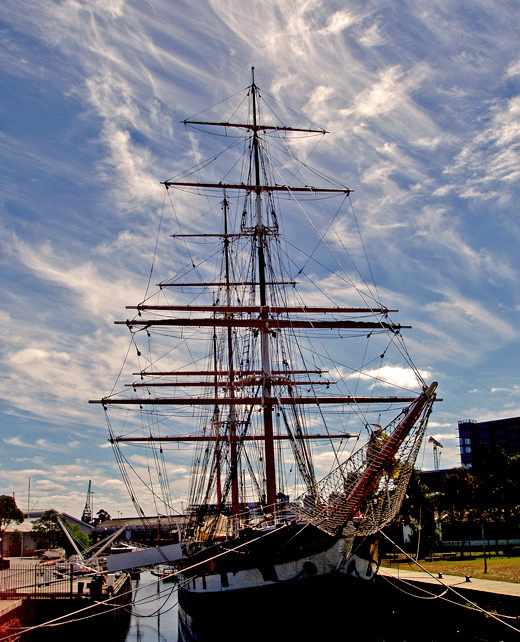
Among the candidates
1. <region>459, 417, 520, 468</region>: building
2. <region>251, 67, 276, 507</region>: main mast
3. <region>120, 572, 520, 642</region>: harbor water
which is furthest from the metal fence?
<region>459, 417, 520, 468</region>: building

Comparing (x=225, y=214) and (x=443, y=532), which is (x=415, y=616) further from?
(x=225, y=214)

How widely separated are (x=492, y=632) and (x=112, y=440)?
820 inches

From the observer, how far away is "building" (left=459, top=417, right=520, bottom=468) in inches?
4043

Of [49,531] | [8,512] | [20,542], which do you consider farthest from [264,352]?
[49,531]

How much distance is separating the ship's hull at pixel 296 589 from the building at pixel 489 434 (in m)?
84.9

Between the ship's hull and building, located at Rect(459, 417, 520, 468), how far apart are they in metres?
84.9

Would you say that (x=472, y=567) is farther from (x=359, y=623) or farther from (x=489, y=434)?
(x=489, y=434)

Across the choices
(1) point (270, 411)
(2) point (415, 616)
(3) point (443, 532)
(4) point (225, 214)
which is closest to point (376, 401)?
(1) point (270, 411)

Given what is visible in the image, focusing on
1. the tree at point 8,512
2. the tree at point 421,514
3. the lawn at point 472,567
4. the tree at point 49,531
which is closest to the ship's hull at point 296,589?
the lawn at point 472,567

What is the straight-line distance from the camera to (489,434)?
10762cm

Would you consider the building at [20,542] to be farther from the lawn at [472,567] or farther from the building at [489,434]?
the building at [489,434]

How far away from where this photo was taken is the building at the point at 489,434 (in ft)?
337

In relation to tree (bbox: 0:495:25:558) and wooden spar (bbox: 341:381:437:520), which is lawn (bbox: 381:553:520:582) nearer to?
wooden spar (bbox: 341:381:437:520)

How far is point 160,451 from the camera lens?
38.0 meters
